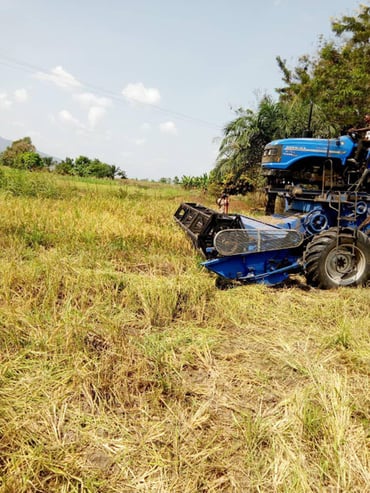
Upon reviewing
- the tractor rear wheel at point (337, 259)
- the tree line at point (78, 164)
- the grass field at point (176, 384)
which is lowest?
the grass field at point (176, 384)

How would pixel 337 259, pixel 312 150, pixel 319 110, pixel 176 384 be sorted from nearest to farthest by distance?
1. pixel 176 384
2. pixel 337 259
3. pixel 312 150
4. pixel 319 110

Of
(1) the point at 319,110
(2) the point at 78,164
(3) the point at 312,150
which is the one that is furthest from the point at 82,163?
(3) the point at 312,150

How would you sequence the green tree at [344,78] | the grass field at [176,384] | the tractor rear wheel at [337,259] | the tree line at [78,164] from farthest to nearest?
the tree line at [78,164] < the green tree at [344,78] < the tractor rear wheel at [337,259] < the grass field at [176,384]

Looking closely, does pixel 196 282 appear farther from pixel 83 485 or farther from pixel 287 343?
pixel 83 485

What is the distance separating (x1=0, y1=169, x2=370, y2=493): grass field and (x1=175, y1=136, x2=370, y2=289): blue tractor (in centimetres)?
29

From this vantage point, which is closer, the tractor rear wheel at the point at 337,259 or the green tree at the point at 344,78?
the tractor rear wheel at the point at 337,259

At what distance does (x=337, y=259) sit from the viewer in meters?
4.53

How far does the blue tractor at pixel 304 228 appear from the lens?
14.0ft

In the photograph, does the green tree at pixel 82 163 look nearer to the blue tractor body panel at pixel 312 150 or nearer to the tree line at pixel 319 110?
the tree line at pixel 319 110

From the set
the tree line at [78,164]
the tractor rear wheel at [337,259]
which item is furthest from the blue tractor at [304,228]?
the tree line at [78,164]

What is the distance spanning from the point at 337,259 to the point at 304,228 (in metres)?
0.57

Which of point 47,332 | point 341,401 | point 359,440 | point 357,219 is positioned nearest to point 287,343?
point 341,401

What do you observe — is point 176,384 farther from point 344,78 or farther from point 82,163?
point 82,163

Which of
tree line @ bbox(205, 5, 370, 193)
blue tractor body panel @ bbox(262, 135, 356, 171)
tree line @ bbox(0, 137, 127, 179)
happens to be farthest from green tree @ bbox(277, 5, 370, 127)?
tree line @ bbox(0, 137, 127, 179)
